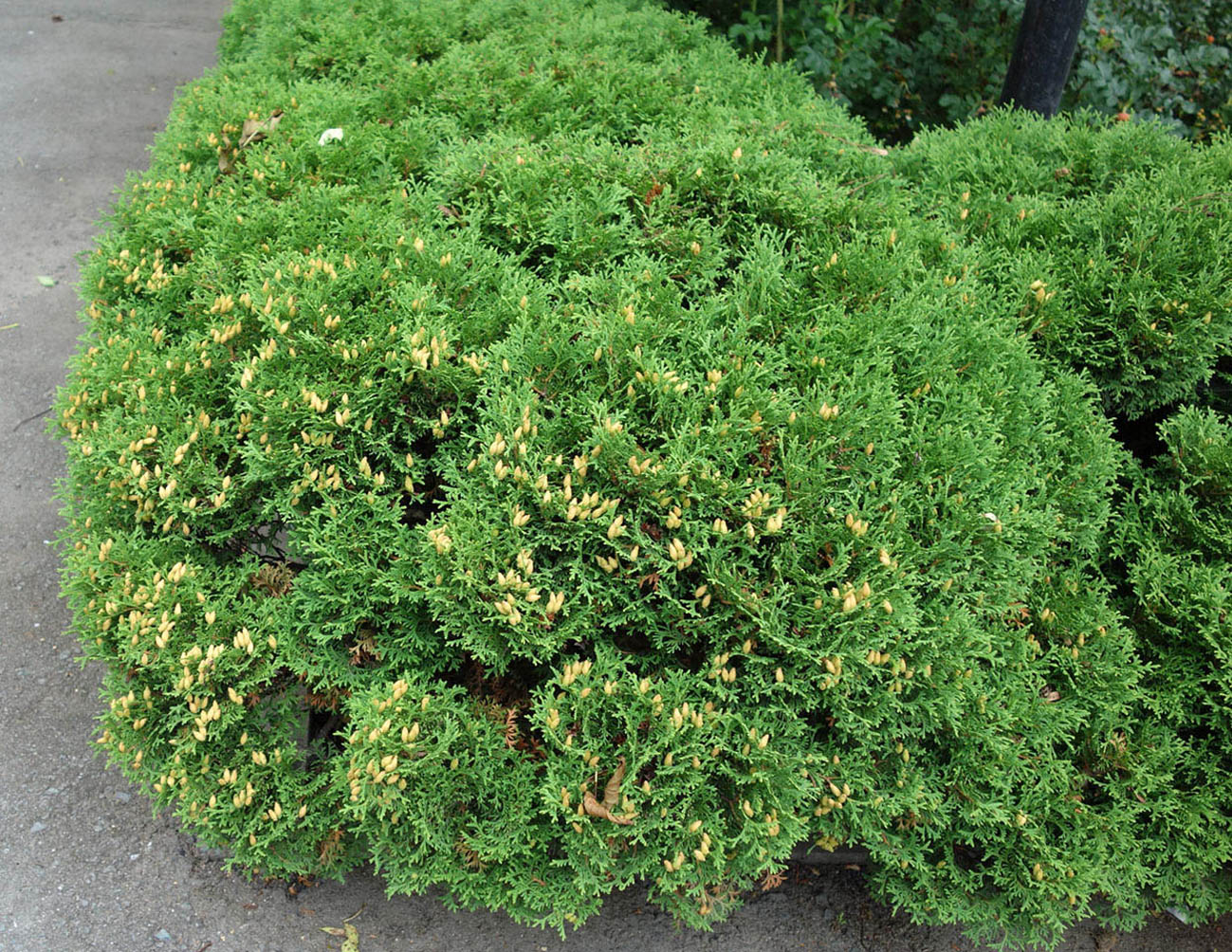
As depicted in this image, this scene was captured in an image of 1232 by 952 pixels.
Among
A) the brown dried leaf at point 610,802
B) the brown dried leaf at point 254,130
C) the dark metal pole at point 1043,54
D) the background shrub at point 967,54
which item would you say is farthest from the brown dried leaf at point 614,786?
the background shrub at point 967,54

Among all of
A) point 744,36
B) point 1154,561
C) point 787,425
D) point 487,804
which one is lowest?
point 487,804

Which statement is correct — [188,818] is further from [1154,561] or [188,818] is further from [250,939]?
[1154,561]

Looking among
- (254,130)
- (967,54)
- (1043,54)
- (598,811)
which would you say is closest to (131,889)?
(598,811)

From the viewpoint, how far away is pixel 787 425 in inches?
93.8

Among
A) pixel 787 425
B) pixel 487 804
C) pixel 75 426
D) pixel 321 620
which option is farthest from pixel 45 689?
pixel 787 425

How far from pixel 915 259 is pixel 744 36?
3220mm

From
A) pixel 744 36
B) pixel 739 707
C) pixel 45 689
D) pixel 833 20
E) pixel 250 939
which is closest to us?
pixel 739 707

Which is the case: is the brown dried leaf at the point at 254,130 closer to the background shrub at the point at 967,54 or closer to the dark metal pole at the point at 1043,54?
the background shrub at the point at 967,54

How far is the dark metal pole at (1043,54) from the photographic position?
13.8 feet

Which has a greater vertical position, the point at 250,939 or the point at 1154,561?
the point at 1154,561

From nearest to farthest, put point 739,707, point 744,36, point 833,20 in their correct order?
point 739,707, point 833,20, point 744,36

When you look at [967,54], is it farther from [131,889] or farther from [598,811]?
[131,889]

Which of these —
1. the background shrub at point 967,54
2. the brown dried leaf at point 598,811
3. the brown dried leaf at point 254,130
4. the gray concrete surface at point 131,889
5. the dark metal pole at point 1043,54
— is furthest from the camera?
the background shrub at point 967,54

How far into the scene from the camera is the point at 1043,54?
4.29 meters
